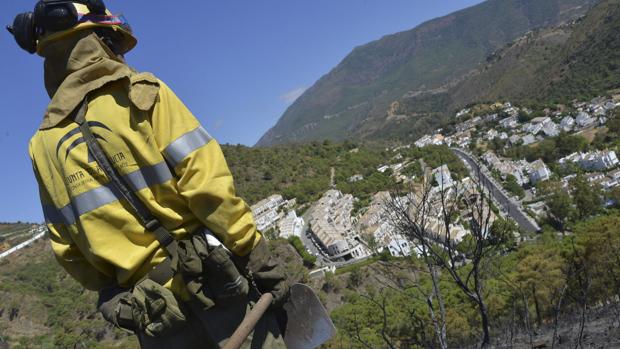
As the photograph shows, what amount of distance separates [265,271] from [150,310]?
0.40 metres

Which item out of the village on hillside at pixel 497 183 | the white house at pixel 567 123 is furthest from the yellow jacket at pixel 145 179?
the white house at pixel 567 123

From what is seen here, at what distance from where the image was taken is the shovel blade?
201cm

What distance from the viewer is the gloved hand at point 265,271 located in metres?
1.67

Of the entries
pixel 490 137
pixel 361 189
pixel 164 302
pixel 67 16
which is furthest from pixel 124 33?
pixel 490 137

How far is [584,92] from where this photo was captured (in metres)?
88.6

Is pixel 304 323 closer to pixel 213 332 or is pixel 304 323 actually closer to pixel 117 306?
pixel 213 332

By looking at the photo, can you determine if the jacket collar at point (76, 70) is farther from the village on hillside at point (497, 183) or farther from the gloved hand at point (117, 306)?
the village on hillside at point (497, 183)

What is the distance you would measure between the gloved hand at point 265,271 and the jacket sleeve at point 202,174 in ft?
0.10

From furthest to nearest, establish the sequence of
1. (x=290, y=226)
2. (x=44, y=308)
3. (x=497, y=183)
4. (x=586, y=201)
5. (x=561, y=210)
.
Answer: (x=497, y=183) → (x=290, y=226) → (x=561, y=210) → (x=44, y=308) → (x=586, y=201)

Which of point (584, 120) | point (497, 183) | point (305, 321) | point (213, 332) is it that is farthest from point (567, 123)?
point (213, 332)

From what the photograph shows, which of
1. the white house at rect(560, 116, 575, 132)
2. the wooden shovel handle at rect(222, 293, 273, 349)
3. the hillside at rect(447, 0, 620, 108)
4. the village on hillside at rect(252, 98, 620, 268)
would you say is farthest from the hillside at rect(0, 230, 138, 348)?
the hillside at rect(447, 0, 620, 108)

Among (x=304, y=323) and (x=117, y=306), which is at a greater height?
(x=117, y=306)

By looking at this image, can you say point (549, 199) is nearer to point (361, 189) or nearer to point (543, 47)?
point (361, 189)

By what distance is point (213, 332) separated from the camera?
1.67m
